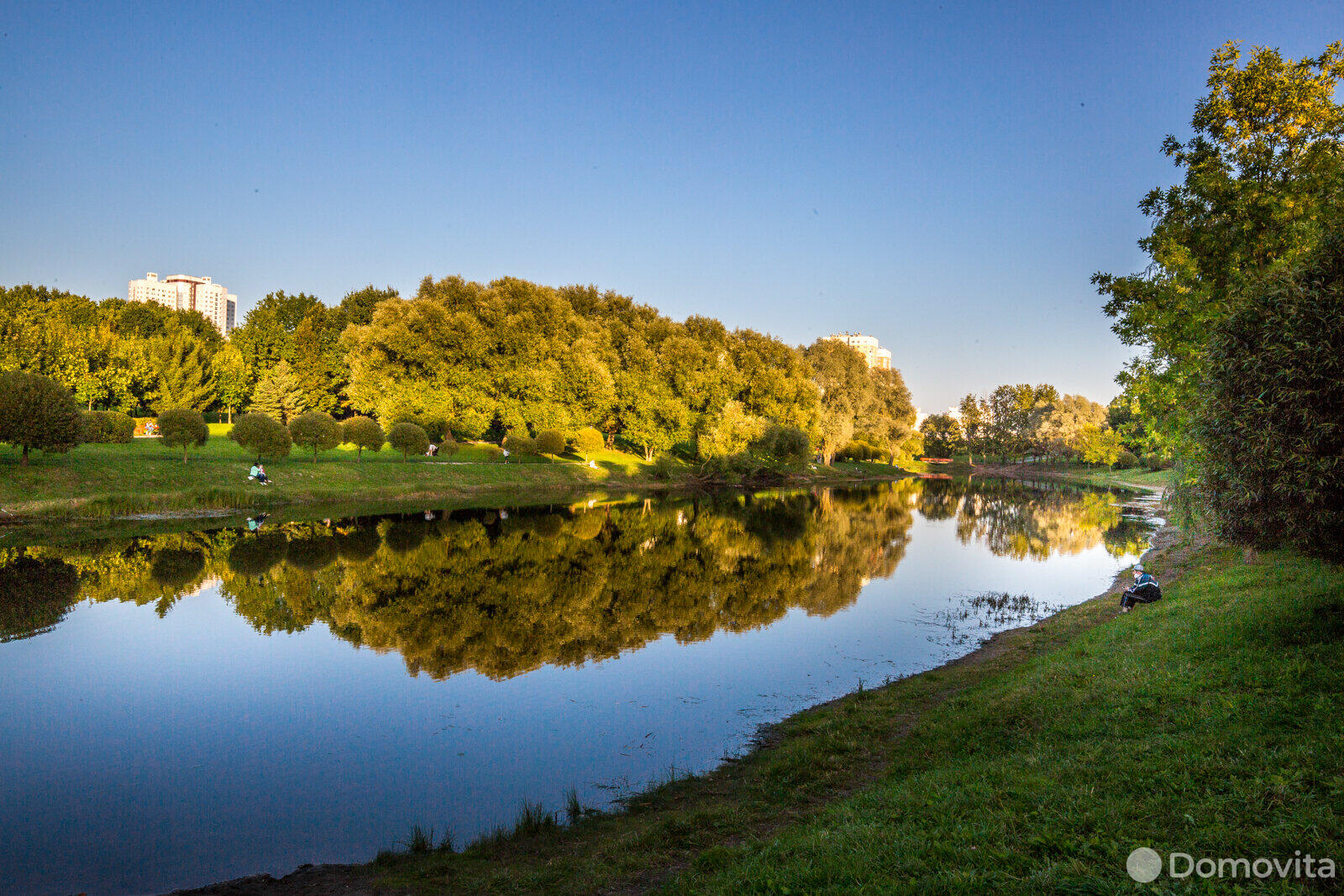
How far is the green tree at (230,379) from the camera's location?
253ft

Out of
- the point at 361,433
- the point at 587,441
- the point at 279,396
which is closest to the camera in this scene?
the point at 361,433

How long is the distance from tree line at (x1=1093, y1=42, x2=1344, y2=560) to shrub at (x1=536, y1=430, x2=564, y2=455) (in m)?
48.5

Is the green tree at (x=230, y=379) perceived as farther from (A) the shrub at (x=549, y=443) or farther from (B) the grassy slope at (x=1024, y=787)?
(B) the grassy slope at (x=1024, y=787)

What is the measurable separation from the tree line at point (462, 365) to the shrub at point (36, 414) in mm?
22386

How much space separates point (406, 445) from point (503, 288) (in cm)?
2395

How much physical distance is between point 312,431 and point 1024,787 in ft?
168

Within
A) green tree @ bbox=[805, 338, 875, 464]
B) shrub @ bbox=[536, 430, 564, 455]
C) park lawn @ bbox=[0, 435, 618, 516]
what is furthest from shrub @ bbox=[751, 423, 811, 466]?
shrub @ bbox=[536, 430, 564, 455]

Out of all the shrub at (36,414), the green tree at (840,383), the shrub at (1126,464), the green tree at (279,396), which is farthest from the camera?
the shrub at (1126,464)

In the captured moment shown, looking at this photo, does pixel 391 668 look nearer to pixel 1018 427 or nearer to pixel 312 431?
pixel 312 431

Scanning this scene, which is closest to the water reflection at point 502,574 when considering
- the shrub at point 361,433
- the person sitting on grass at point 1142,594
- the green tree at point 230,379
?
the person sitting on grass at point 1142,594

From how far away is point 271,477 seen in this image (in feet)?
145

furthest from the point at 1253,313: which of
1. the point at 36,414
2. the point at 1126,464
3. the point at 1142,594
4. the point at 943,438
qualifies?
the point at 943,438

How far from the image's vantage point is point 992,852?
19.0 feet

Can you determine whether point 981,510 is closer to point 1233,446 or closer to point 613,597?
point 613,597
